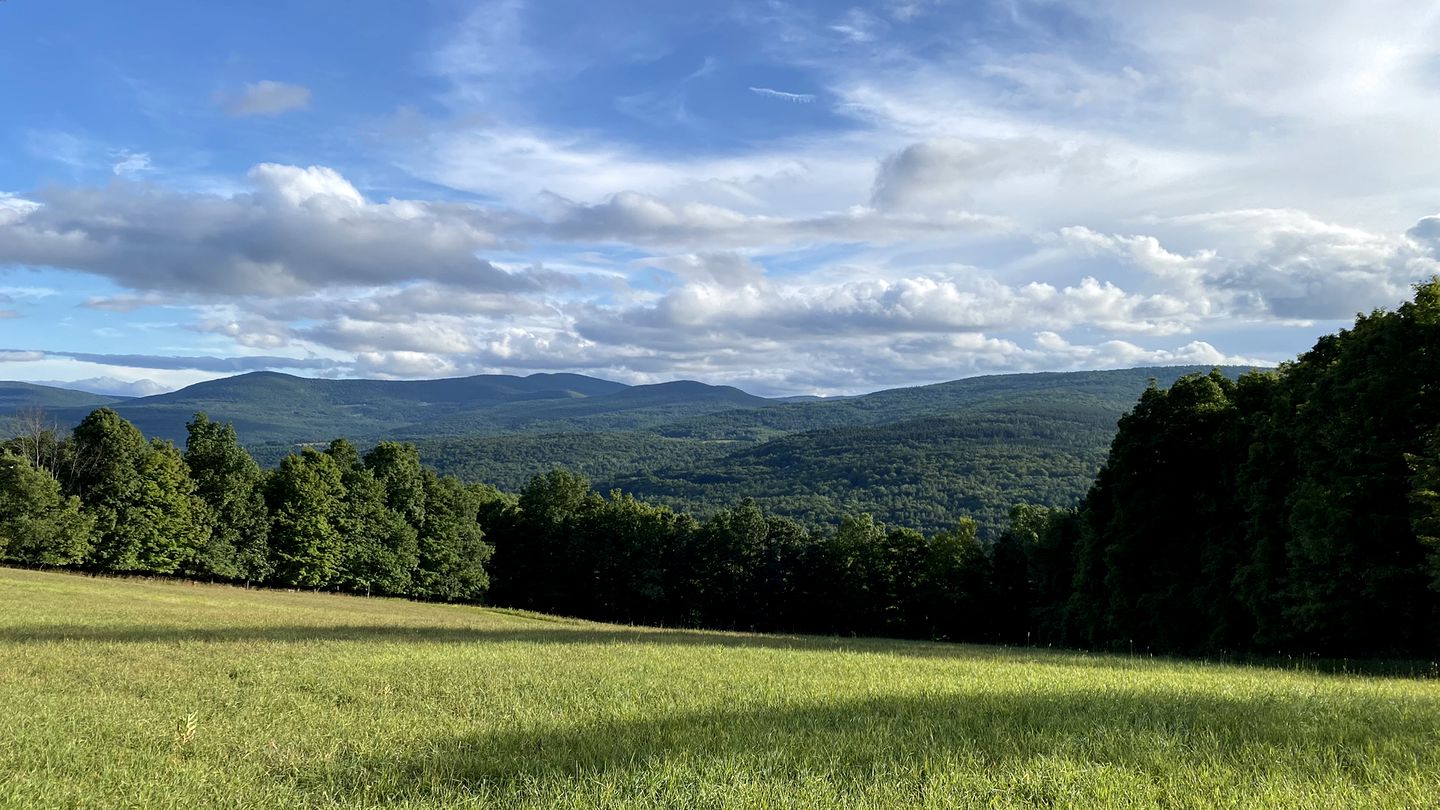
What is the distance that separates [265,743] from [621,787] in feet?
15.5

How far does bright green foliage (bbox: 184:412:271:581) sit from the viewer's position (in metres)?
61.9

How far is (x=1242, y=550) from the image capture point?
31.8 metres

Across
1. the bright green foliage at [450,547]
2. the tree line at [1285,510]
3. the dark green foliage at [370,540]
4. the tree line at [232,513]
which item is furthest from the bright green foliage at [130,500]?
the tree line at [1285,510]

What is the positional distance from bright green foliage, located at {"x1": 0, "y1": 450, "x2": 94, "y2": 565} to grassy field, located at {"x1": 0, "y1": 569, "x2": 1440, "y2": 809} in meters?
46.6

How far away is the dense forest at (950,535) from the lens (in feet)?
82.0

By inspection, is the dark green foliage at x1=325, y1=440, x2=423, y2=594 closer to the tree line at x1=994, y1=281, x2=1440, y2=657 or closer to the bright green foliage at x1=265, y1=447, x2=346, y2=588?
the bright green foliage at x1=265, y1=447, x2=346, y2=588

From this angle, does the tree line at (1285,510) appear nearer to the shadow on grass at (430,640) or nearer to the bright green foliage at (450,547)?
the shadow on grass at (430,640)

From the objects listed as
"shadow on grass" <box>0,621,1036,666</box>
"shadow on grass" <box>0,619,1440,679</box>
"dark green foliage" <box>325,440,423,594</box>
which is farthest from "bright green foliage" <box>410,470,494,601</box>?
"shadow on grass" <box>0,619,1440,679</box>

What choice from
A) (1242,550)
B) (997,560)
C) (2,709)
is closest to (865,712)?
(2,709)

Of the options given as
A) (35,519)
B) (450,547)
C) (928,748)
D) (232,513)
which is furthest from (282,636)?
(450,547)

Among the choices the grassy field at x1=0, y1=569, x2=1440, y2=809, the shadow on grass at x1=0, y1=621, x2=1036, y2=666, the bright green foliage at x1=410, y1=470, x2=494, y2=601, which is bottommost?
the bright green foliage at x1=410, y1=470, x2=494, y2=601

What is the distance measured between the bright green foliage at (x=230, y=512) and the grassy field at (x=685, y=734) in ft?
165

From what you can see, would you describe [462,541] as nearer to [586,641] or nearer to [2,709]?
[586,641]

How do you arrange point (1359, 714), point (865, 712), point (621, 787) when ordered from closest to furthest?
point (621, 787)
point (1359, 714)
point (865, 712)
